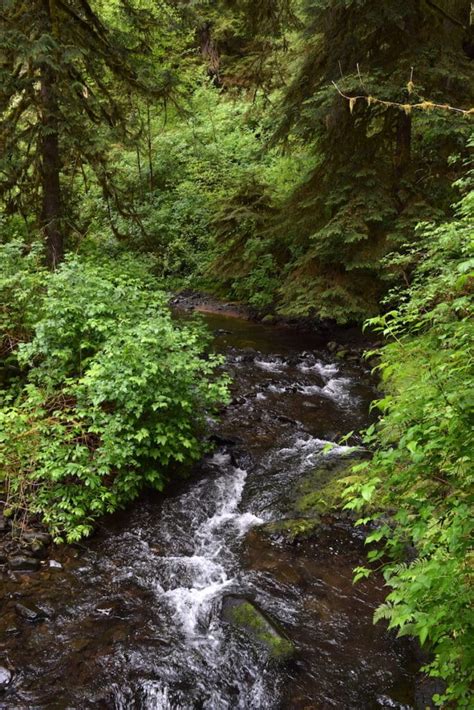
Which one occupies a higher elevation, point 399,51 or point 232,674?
point 399,51

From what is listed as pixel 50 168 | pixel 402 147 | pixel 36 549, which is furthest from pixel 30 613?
pixel 402 147

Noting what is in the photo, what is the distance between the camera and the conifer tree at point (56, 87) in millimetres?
8445

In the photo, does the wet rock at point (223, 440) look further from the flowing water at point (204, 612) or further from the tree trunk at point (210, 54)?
the tree trunk at point (210, 54)

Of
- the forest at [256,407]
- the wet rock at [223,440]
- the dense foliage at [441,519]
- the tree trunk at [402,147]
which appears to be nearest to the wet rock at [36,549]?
the forest at [256,407]

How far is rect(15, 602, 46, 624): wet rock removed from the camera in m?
4.46

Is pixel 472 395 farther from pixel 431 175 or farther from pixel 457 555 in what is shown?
pixel 431 175

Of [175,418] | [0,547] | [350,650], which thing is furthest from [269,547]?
[0,547]

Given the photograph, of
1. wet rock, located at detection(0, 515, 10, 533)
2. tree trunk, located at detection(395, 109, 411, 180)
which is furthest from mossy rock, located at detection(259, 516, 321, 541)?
tree trunk, located at detection(395, 109, 411, 180)

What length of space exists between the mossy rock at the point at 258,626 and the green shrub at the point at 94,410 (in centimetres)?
180

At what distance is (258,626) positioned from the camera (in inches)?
172

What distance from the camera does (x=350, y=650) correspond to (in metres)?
4.22

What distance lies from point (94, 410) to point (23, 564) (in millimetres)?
1725

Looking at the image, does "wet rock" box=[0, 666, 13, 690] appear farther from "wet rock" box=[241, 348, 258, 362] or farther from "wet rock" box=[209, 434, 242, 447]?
"wet rock" box=[241, 348, 258, 362]

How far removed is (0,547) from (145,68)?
348 inches
